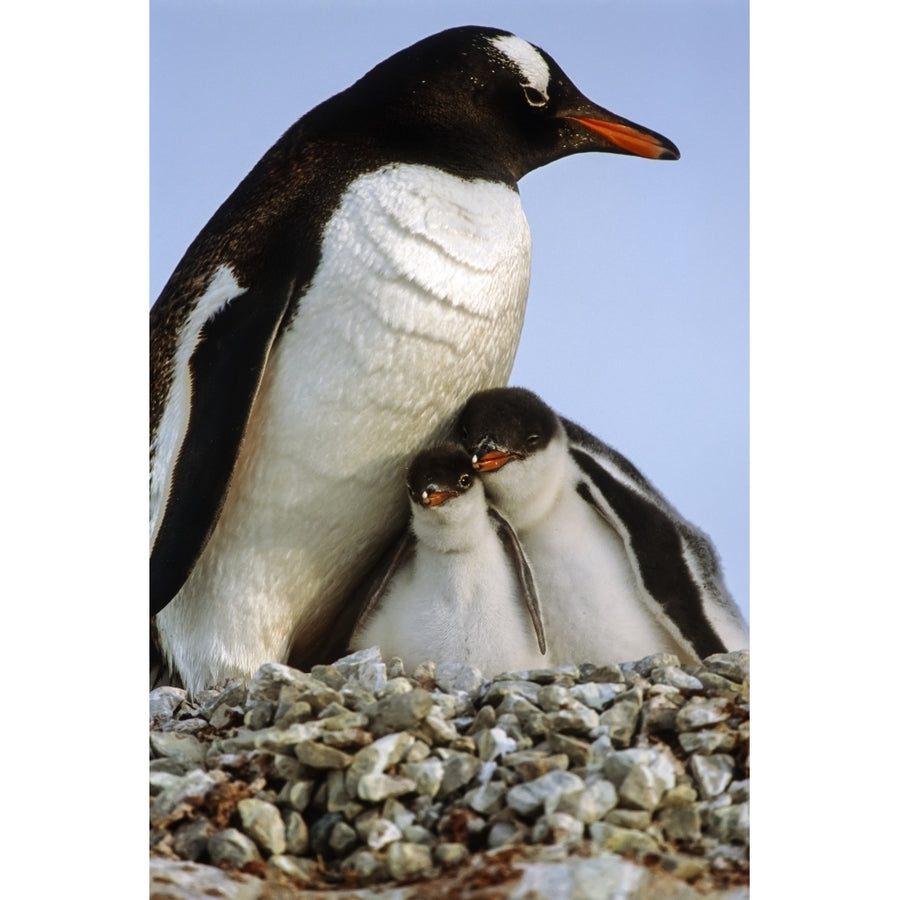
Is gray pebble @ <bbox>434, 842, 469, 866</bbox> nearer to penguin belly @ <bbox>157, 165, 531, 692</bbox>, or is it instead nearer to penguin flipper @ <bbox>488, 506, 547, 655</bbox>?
penguin flipper @ <bbox>488, 506, 547, 655</bbox>

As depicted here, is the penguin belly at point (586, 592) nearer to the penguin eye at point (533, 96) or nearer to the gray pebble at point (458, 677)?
the gray pebble at point (458, 677)

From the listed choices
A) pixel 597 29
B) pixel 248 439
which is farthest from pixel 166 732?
pixel 597 29

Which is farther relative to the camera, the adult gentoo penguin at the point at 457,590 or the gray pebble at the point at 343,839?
the adult gentoo penguin at the point at 457,590

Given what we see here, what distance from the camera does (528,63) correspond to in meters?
2.00

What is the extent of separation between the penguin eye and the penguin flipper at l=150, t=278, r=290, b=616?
41 centimetres

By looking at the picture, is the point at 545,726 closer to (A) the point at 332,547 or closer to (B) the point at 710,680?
(B) the point at 710,680

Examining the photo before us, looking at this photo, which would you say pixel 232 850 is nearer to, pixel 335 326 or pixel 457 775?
pixel 457 775

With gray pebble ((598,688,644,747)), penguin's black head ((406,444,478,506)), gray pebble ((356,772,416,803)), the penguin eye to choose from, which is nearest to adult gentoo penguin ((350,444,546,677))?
penguin's black head ((406,444,478,506))

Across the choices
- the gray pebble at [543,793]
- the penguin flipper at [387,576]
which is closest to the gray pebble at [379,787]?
the gray pebble at [543,793]

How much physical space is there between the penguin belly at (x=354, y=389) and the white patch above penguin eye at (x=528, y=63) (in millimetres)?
138

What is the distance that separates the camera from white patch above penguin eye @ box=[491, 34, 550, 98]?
6.54 feet

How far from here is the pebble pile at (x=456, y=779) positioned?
1.53 meters

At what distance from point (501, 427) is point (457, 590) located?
0.71 feet

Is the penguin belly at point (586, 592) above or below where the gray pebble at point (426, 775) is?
above
